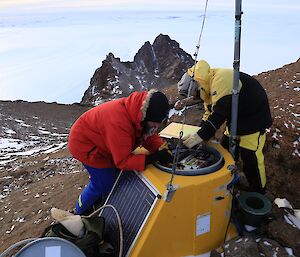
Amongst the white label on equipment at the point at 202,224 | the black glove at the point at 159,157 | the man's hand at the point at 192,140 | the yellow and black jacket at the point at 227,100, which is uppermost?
the yellow and black jacket at the point at 227,100

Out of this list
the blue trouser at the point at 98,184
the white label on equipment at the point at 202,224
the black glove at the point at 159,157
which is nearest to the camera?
the white label on equipment at the point at 202,224

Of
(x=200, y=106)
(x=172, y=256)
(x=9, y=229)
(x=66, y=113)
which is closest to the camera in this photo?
(x=172, y=256)

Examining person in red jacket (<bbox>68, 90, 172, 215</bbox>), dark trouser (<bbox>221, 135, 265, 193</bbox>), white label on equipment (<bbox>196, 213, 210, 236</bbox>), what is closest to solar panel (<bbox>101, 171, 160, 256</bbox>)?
person in red jacket (<bbox>68, 90, 172, 215</bbox>)

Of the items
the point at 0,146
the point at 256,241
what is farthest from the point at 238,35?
the point at 0,146

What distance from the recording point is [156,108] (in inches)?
138

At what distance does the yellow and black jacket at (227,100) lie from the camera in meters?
4.05

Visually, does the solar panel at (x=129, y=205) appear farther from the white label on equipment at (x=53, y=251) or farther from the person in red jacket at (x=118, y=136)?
the white label on equipment at (x=53, y=251)

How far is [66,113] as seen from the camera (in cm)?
3403

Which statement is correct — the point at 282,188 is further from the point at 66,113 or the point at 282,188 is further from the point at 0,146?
the point at 66,113

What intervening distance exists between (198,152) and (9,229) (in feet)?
15.9

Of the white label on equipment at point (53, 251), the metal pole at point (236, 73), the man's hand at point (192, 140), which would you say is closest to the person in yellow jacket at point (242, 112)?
the man's hand at point (192, 140)

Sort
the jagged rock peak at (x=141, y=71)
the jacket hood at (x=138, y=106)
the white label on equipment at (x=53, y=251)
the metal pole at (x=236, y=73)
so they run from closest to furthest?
the white label on equipment at (x=53, y=251), the metal pole at (x=236, y=73), the jacket hood at (x=138, y=106), the jagged rock peak at (x=141, y=71)

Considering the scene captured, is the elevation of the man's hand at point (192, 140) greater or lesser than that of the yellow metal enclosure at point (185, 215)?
greater

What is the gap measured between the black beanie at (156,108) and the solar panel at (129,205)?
26.9 inches
